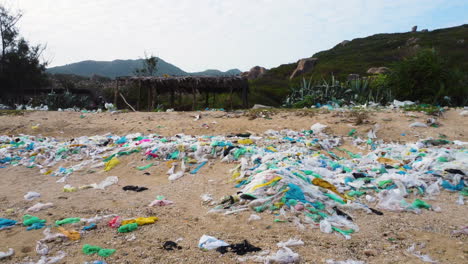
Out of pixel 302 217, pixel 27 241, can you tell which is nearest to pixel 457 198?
pixel 302 217

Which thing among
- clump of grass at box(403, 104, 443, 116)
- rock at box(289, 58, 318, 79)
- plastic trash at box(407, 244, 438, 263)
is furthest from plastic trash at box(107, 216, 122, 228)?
rock at box(289, 58, 318, 79)

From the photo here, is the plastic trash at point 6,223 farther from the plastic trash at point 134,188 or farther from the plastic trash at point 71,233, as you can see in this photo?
the plastic trash at point 134,188

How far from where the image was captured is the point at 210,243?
1933 mm

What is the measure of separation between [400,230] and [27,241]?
2.49m

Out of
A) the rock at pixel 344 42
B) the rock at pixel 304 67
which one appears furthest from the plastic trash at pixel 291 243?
the rock at pixel 344 42

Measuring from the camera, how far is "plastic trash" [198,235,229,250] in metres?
1.91

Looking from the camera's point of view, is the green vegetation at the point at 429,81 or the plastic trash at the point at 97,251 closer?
the plastic trash at the point at 97,251

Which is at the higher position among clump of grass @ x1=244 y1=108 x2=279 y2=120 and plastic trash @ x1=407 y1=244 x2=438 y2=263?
clump of grass @ x1=244 y1=108 x2=279 y2=120

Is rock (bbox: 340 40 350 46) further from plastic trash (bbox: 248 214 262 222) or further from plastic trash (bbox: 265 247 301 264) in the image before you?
plastic trash (bbox: 265 247 301 264)

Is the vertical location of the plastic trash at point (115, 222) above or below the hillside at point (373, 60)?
below

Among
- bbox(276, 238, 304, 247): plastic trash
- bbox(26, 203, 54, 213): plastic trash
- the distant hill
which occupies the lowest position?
bbox(26, 203, 54, 213): plastic trash

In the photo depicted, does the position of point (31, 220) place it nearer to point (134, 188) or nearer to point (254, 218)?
point (134, 188)

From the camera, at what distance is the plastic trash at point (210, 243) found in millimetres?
1911

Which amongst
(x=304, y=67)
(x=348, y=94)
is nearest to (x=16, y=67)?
(x=348, y=94)
